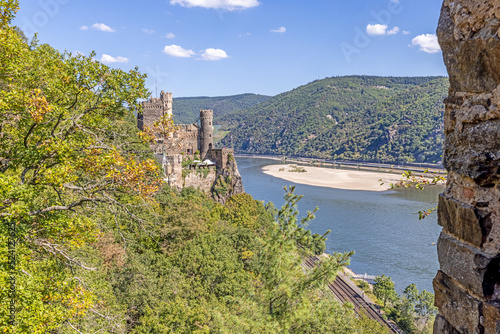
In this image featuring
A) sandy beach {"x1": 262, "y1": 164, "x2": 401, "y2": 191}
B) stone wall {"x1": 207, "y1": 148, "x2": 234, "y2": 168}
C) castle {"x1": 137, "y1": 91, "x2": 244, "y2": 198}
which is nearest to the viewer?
castle {"x1": 137, "y1": 91, "x2": 244, "y2": 198}

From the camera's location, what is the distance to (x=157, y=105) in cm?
4347

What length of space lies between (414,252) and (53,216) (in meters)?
34.9

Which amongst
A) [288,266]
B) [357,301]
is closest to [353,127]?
[357,301]

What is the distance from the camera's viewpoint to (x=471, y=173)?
2268 mm

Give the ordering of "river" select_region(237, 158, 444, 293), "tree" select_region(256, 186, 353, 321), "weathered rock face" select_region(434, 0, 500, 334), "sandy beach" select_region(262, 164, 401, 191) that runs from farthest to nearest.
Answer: "sandy beach" select_region(262, 164, 401, 191)
"river" select_region(237, 158, 444, 293)
"tree" select_region(256, 186, 353, 321)
"weathered rock face" select_region(434, 0, 500, 334)

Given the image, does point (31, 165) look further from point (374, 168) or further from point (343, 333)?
point (374, 168)

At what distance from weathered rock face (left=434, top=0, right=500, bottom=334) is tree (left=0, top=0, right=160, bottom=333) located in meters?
5.24

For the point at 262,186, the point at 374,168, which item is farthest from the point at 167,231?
the point at 374,168

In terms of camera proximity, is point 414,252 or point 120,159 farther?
point 414,252

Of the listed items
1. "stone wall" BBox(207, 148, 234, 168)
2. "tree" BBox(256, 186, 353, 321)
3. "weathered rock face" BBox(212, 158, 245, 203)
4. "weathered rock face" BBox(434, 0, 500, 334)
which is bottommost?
"weathered rock face" BBox(212, 158, 245, 203)

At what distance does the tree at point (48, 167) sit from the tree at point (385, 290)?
24.4 m

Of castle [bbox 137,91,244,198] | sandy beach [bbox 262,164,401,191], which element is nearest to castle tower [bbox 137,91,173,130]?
castle [bbox 137,91,244,198]

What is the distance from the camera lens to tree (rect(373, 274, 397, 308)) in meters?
27.0

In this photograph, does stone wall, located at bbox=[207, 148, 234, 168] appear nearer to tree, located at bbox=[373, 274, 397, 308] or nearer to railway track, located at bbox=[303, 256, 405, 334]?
railway track, located at bbox=[303, 256, 405, 334]
